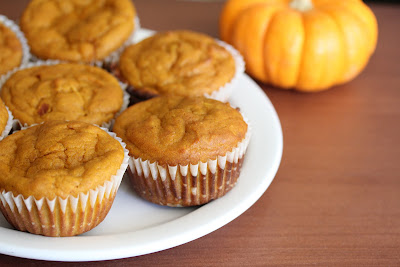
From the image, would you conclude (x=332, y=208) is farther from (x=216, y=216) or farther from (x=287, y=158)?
(x=216, y=216)

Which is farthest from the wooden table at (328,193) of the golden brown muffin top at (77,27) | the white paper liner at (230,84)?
the golden brown muffin top at (77,27)

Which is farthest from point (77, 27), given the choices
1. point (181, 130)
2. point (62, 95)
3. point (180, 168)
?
point (180, 168)

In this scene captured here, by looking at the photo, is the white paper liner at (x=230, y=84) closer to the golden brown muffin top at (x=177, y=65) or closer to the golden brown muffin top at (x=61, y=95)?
the golden brown muffin top at (x=177, y=65)

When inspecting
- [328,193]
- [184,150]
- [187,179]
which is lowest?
[328,193]

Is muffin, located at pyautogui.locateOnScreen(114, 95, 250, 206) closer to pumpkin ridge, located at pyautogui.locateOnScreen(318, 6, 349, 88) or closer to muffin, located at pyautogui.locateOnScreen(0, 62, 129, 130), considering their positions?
muffin, located at pyautogui.locateOnScreen(0, 62, 129, 130)

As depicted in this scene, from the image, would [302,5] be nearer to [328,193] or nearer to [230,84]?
[230,84]

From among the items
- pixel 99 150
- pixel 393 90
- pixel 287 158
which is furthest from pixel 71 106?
pixel 393 90
